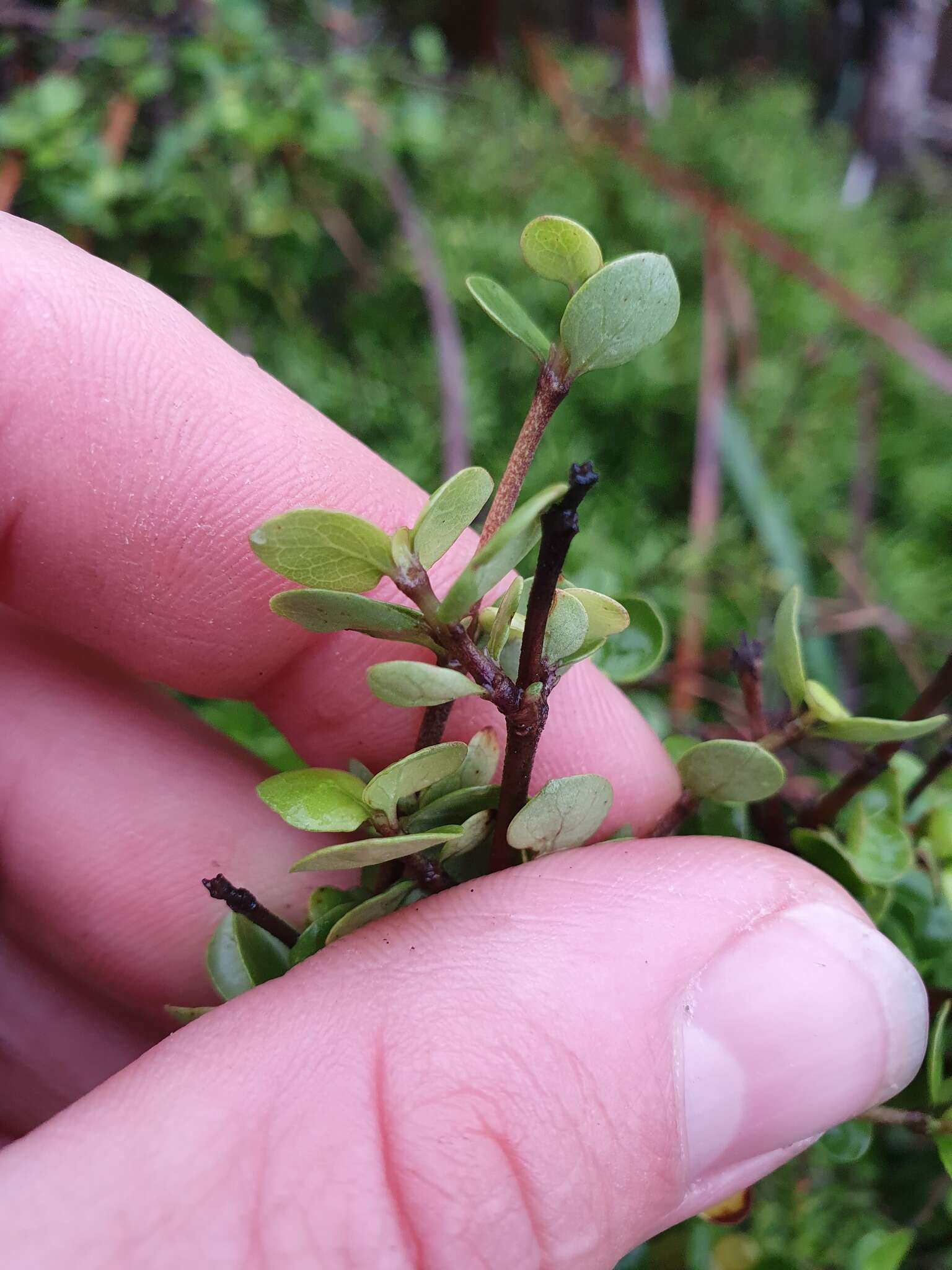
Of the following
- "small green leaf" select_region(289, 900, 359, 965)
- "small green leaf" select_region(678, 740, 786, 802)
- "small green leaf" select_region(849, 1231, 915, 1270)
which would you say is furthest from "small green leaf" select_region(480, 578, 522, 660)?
"small green leaf" select_region(849, 1231, 915, 1270)

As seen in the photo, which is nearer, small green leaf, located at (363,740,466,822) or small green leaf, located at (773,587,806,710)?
small green leaf, located at (363,740,466,822)

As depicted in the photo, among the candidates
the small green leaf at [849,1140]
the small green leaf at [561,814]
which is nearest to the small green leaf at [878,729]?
the small green leaf at [561,814]

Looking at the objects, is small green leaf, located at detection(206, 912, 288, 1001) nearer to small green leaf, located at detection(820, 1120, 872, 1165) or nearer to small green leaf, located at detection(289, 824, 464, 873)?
small green leaf, located at detection(289, 824, 464, 873)

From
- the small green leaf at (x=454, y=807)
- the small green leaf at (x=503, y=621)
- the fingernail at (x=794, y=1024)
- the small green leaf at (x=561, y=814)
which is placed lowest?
the fingernail at (x=794, y=1024)

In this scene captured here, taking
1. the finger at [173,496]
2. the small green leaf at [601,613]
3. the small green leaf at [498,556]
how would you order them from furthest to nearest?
the finger at [173,496] < the small green leaf at [601,613] < the small green leaf at [498,556]

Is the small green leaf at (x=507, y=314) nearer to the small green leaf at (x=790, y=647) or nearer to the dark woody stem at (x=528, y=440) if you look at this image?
the dark woody stem at (x=528, y=440)

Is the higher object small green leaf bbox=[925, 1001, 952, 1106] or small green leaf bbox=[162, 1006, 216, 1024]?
small green leaf bbox=[162, 1006, 216, 1024]
